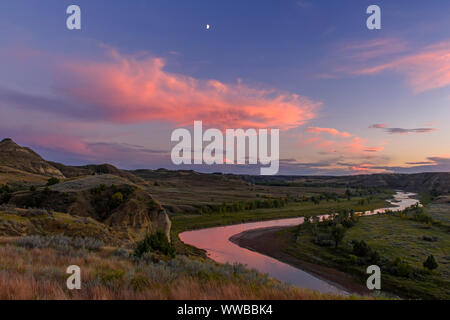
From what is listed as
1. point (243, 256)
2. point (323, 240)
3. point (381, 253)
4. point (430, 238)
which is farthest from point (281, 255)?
point (430, 238)

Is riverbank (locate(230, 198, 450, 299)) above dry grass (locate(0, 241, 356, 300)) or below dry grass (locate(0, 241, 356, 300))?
below

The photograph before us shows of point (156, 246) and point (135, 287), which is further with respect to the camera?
point (156, 246)

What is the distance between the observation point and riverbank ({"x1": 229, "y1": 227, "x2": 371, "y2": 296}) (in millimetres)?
24944

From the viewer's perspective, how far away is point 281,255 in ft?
115

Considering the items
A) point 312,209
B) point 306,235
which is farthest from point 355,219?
point 312,209

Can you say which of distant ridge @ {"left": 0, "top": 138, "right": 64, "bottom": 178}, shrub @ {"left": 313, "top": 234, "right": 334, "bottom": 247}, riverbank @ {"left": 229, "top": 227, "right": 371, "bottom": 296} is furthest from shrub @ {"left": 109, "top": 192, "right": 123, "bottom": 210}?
distant ridge @ {"left": 0, "top": 138, "right": 64, "bottom": 178}

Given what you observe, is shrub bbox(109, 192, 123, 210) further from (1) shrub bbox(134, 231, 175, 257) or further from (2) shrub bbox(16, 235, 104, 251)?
(1) shrub bbox(134, 231, 175, 257)

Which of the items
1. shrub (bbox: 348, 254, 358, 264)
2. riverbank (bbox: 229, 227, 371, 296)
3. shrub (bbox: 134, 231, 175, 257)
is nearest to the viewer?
shrub (bbox: 134, 231, 175, 257)

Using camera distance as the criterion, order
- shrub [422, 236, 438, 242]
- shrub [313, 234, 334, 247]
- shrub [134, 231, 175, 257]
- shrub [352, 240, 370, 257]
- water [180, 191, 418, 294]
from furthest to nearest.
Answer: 1. shrub [422, 236, 438, 242]
2. shrub [313, 234, 334, 247]
3. shrub [352, 240, 370, 257]
4. water [180, 191, 418, 294]
5. shrub [134, 231, 175, 257]

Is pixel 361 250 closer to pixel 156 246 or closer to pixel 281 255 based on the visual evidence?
pixel 281 255

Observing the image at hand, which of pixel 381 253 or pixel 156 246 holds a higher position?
pixel 156 246

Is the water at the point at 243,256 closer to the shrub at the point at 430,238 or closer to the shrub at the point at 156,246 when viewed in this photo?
the shrub at the point at 156,246
